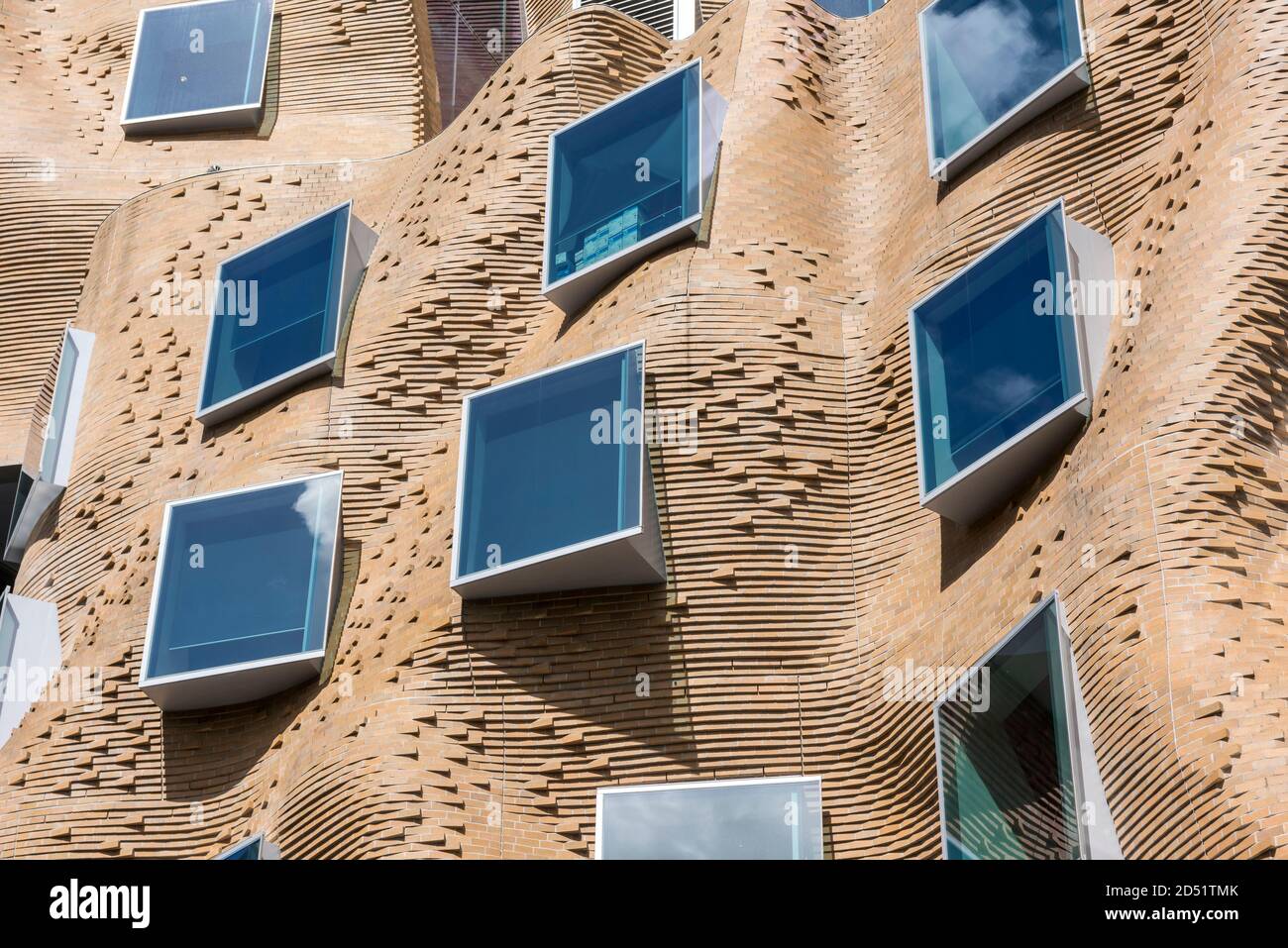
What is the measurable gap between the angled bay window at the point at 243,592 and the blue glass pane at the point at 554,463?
1940 mm

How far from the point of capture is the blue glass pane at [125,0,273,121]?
84.1 feet

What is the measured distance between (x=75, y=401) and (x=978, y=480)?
1142 cm

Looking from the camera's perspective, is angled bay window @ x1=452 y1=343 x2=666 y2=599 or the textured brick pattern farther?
angled bay window @ x1=452 y1=343 x2=666 y2=599

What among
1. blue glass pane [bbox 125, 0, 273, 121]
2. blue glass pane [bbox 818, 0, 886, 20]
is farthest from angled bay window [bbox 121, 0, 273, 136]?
blue glass pane [bbox 818, 0, 886, 20]

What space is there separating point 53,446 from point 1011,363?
11.5 metres

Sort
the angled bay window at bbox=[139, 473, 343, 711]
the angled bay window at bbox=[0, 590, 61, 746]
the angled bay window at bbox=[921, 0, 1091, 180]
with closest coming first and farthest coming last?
the angled bay window at bbox=[921, 0, 1091, 180]
the angled bay window at bbox=[139, 473, 343, 711]
the angled bay window at bbox=[0, 590, 61, 746]

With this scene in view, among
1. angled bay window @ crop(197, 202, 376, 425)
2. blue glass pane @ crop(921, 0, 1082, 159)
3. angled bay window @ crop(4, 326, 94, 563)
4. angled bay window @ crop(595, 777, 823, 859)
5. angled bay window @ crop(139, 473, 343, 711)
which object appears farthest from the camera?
angled bay window @ crop(4, 326, 94, 563)

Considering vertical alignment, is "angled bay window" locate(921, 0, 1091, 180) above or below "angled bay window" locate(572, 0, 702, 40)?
below

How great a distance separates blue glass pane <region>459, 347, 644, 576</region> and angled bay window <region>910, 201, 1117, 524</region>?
2.47 meters

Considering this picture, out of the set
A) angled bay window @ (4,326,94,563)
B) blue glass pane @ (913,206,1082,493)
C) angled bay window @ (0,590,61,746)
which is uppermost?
angled bay window @ (4,326,94,563)

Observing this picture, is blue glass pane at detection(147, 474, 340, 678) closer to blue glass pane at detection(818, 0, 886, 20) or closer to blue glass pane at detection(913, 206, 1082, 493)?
blue glass pane at detection(913, 206, 1082, 493)

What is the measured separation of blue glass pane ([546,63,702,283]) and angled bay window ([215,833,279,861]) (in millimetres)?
6209
